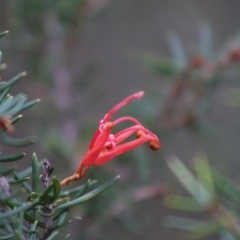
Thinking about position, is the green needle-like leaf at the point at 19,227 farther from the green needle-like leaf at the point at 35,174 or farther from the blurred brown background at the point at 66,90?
the blurred brown background at the point at 66,90

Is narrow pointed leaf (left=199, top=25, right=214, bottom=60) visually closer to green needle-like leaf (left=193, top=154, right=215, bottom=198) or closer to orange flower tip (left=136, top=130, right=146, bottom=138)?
green needle-like leaf (left=193, top=154, right=215, bottom=198)

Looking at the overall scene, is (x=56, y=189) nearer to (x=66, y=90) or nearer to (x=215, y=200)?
(x=215, y=200)

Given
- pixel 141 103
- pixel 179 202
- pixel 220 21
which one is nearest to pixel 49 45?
pixel 141 103

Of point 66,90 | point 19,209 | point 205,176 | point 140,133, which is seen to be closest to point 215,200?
point 205,176

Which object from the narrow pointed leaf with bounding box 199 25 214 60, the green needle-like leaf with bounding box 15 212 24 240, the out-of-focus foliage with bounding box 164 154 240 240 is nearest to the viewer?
the green needle-like leaf with bounding box 15 212 24 240

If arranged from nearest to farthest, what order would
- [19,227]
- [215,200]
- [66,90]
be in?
[19,227] → [215,200] → [66,90]

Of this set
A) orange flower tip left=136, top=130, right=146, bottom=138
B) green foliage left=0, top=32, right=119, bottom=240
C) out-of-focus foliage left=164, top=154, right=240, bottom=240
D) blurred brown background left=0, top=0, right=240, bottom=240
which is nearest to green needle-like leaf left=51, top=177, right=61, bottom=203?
green foliage left=0, top=32, right=119, bottom=240

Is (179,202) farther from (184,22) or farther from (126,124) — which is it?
(184,22)

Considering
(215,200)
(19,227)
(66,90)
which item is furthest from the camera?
(66,90)

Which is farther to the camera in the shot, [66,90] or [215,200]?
[66,90]

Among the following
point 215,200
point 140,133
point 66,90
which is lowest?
point 215,200

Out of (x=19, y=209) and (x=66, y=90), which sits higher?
(x=19, y=209)
